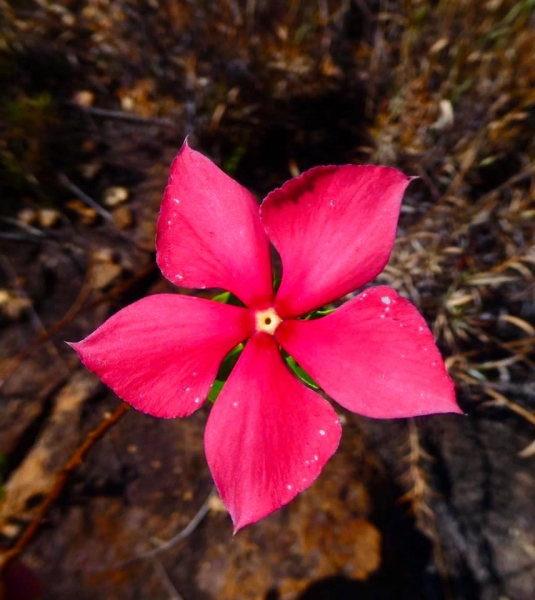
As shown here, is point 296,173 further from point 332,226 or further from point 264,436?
point 264,436

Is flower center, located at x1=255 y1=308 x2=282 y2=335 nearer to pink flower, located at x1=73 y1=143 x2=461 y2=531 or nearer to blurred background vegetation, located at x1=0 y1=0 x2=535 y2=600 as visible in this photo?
pink flower, located at x1=73 y1=143 x2=461 y2=531

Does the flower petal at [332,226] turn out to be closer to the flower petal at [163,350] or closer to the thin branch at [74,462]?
the flower petal at [163,350]

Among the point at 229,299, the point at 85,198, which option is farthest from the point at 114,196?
the point at 229,299

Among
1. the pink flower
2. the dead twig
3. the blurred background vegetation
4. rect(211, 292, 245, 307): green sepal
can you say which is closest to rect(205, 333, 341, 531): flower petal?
the pink flower

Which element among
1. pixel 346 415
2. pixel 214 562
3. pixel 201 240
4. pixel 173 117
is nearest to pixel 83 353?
pixel 201 240

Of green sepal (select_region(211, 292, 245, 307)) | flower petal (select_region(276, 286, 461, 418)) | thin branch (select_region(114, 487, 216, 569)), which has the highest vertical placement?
flower petal (select_region(276, 286, 461, 418))

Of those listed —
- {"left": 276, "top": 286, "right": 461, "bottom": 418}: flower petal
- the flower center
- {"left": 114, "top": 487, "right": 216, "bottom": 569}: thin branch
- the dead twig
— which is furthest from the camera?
the dead twig

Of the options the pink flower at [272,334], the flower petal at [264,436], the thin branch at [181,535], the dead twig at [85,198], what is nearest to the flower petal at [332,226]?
the pink flower at [272,334]

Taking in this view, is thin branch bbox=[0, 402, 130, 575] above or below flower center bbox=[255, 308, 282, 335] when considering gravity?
below
